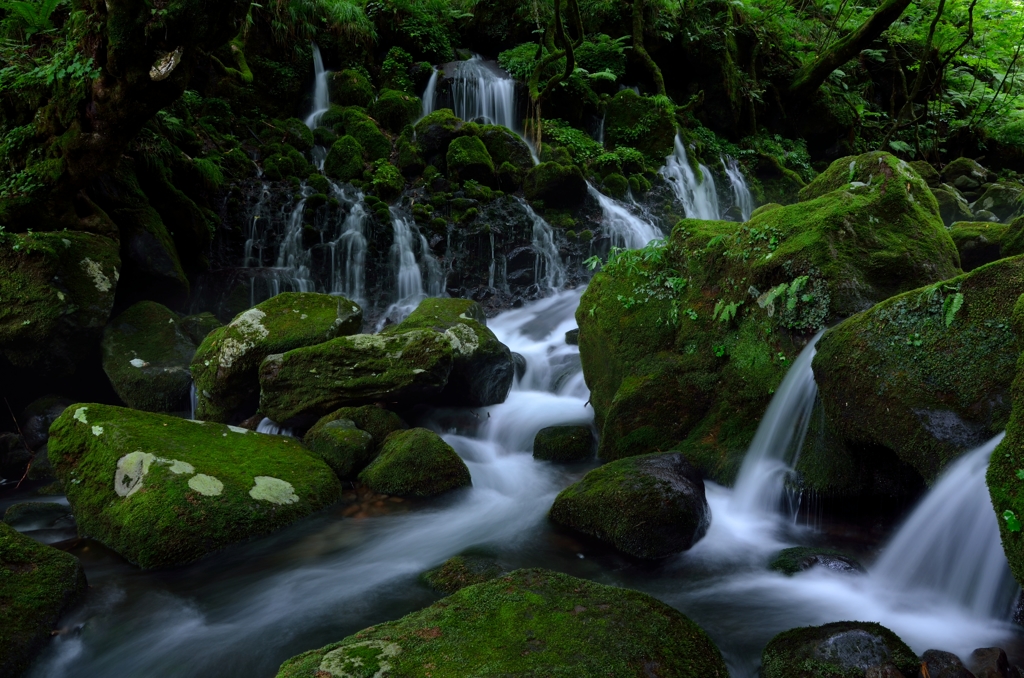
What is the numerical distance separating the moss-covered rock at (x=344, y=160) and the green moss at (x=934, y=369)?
11.0 metres

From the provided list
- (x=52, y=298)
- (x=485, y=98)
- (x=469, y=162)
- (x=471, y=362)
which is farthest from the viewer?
(x=485, y=98)

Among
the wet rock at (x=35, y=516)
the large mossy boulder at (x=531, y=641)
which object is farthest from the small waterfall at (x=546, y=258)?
the large mossy boulder at (x=531, y=641)

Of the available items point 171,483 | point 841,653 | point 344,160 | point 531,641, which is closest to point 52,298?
point 171,483

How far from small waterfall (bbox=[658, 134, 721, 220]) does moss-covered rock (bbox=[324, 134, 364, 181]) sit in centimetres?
768

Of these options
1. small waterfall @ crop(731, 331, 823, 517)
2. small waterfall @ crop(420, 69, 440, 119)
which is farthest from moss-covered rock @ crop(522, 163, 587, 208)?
small waterfall @ crop(731, 331, 823, 517)

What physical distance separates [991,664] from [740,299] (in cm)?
337

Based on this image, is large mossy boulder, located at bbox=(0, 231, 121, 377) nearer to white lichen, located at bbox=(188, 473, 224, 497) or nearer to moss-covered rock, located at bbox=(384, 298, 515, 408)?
moss-covered rock, located at bbox=(384, 298, 515, 408)

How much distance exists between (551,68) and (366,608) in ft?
51.9

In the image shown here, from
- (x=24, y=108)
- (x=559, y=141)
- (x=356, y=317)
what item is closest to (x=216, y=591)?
(x=356, y=317)

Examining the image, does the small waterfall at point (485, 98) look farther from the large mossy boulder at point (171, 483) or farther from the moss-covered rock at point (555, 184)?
the large mossy boulder at point (171, 483)

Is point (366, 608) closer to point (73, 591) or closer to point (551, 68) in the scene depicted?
point (73, 591)

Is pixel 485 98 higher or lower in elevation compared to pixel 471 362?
higher

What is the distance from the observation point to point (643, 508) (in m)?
4.27

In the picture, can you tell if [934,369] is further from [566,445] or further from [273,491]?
[273,491]
